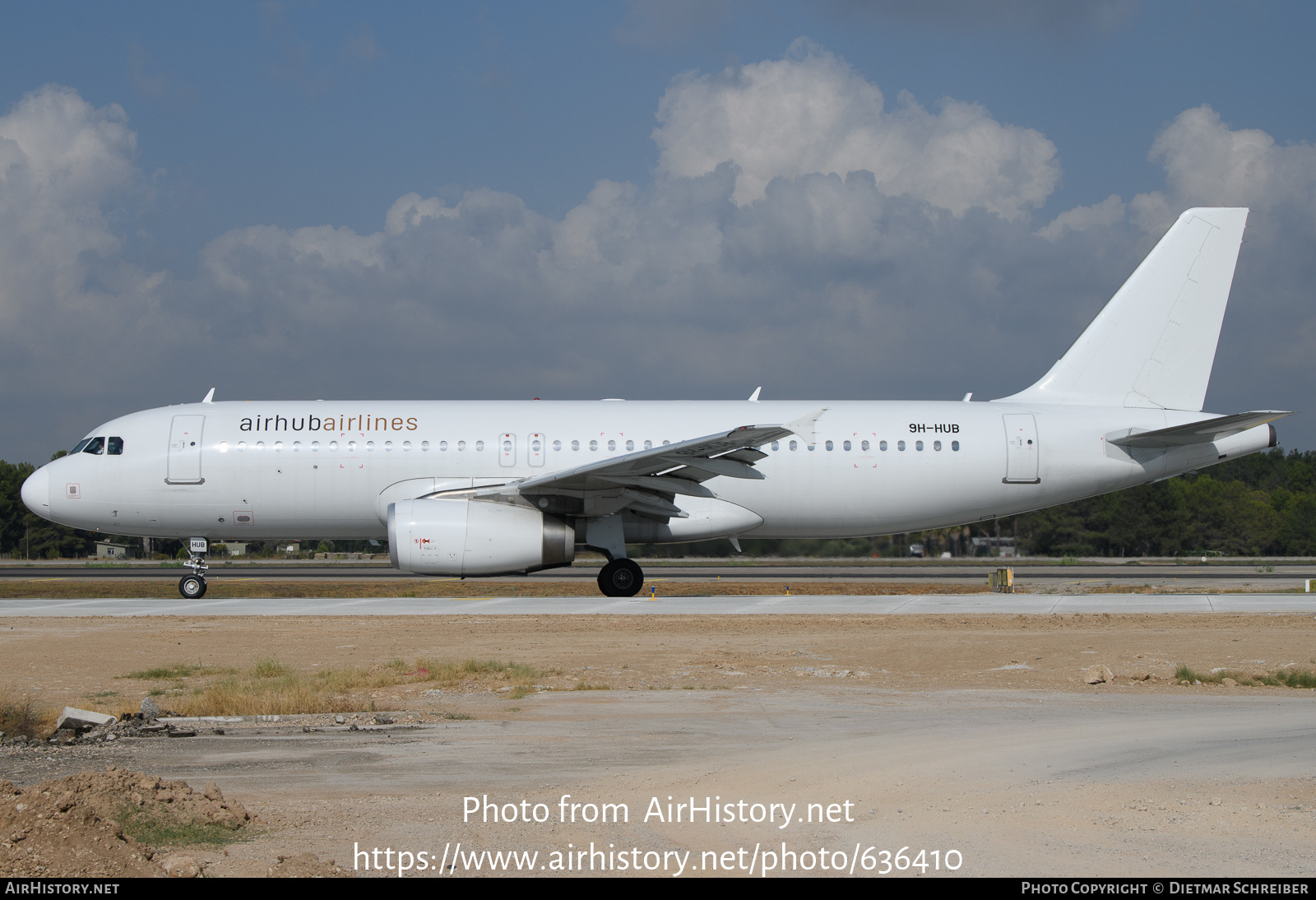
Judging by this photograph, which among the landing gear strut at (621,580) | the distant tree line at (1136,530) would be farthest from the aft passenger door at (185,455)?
the distant tree line at (1136,530)

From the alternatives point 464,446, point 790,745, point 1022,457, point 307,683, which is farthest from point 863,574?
point 790,745

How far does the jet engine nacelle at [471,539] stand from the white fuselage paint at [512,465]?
71.1 inches

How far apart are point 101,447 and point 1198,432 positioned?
2074cm

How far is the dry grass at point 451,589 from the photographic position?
879 inches

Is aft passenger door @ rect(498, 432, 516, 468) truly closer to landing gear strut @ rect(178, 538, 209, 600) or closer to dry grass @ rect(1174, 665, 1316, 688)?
landing gear strut @ rect(178, 538, 209, 600)

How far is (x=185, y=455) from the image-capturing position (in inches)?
808

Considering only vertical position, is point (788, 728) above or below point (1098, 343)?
below

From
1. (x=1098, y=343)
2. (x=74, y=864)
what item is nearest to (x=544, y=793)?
(x=74, y=864)

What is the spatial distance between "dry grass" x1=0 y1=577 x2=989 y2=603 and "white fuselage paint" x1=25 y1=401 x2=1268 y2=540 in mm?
1895

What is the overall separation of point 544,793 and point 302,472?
607 inches

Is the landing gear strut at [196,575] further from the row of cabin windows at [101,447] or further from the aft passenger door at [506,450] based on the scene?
the aft passenger door at [506,450]

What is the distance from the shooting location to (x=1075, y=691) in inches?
406

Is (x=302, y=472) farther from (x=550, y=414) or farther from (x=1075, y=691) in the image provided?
(x=1075, y=691)

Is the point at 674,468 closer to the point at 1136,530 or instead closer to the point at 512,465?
the point at 512,465
